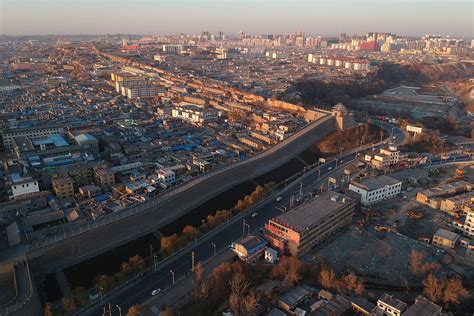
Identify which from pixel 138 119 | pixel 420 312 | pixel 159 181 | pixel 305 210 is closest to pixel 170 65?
pixel 138 119

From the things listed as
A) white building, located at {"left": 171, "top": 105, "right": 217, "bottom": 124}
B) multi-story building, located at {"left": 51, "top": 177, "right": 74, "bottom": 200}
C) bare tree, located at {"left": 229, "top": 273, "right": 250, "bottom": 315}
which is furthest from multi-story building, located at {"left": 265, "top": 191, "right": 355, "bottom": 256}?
white building, located at {"left": 171, "top": 105, "right": 217, "bottom": 124}

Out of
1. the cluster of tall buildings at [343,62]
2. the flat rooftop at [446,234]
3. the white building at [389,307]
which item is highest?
the cluster of tall buildings at [343,62]

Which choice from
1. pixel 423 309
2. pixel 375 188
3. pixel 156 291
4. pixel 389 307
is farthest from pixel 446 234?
pixel 156 291

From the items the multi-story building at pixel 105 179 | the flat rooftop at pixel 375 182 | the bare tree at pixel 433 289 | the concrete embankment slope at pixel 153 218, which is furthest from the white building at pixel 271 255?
the multi-story building at pixel 105 179

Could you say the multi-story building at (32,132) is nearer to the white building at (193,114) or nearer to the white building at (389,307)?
the white building at (193,114)

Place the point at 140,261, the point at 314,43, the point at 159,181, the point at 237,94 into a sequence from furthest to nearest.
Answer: the point at 314,43
the point at 237,94
the point at 159,181
the point at 140,261

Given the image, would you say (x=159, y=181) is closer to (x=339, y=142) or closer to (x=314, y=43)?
(x=339, y=142)
